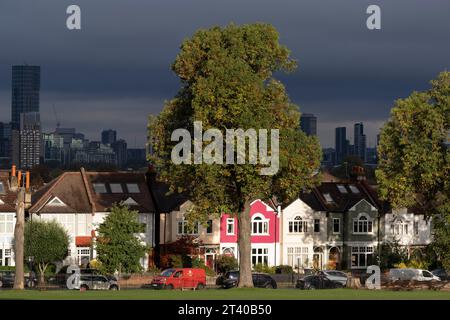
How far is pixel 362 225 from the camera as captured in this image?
383 ft

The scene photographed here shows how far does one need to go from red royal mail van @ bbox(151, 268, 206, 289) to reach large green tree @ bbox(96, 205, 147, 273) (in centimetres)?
1374

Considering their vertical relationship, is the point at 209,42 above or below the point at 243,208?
above

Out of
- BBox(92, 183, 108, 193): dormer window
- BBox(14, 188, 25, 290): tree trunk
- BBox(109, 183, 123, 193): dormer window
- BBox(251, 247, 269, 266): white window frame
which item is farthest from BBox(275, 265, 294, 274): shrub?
BBox(14, 188, 25, 290): tree trunk

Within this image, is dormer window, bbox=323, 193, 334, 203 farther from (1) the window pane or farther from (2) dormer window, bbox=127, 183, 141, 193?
(1) the window pane

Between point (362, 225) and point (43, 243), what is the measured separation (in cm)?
3490

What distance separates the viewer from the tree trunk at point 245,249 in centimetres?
7412

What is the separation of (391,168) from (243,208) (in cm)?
2129

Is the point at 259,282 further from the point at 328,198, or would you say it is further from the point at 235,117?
the point at 328,198

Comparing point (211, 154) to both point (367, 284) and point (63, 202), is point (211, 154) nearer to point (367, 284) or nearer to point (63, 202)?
point (367, 284)

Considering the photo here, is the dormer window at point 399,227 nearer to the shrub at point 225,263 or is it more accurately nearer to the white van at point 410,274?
the shrub at point 225,263

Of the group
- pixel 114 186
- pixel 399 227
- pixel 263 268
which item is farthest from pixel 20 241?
pixel 399 227
